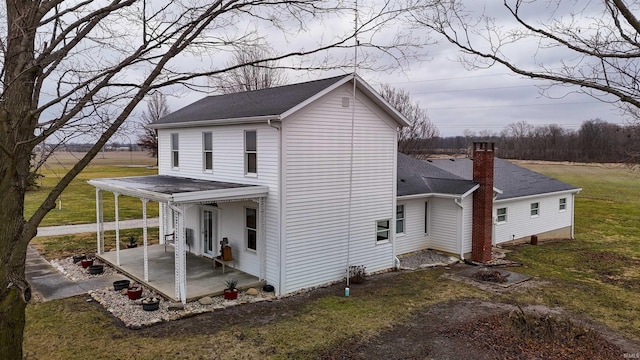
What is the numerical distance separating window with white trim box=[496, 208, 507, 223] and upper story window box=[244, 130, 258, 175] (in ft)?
39.7

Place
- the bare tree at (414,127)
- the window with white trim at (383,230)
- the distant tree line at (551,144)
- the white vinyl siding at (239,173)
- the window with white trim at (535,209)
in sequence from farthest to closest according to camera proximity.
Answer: the distant tree line at (551,144) < the bare tree at (414,127) < the window with white trim at (535,209) < the window with white trim at (383,230) < the white vinyl siding at (239,173)

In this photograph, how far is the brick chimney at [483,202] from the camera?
682 inches

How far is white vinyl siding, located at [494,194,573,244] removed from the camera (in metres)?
20.4

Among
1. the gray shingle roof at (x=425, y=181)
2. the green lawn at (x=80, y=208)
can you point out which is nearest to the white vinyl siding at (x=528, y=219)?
the gray shingle roof at (x=425, y=181)

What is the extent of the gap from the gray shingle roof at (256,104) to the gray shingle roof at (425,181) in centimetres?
589

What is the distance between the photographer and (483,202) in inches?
687

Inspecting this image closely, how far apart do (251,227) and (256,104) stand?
4351 millimetres

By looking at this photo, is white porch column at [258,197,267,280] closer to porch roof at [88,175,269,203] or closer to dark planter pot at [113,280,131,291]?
porch roof at [88,175,269,203]

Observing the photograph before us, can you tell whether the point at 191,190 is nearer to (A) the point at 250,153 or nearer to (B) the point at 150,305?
(A) the point at 250,153

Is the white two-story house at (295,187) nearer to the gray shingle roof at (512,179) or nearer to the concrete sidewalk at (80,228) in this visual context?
the gray shingle roof at (512,179)

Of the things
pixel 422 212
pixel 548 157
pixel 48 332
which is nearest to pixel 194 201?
pixel 48 332

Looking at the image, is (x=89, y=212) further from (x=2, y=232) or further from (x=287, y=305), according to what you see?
(x=2, y=232)

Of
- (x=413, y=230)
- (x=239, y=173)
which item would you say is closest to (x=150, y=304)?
(x=239, y=173)

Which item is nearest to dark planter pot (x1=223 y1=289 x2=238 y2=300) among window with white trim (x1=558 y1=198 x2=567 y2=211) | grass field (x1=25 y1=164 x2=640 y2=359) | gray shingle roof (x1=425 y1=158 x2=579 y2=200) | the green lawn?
grass field (x1=25 y1=164 x2=640 y2=359)
